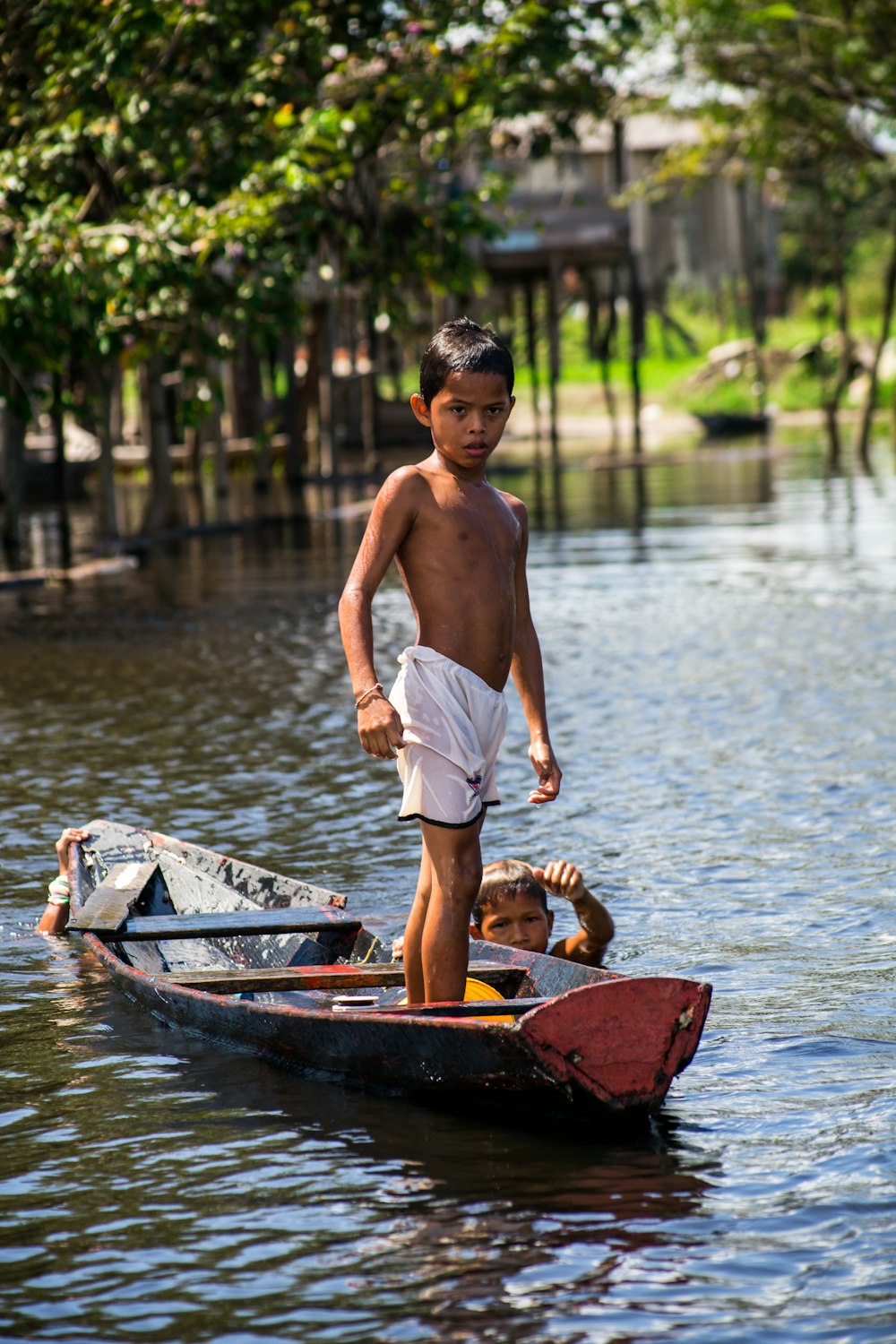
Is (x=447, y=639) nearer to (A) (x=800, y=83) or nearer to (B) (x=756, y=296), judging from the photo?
(A) (x=800, y=83)

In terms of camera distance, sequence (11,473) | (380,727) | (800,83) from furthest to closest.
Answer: (800,83)
(11,473)
(380,727)

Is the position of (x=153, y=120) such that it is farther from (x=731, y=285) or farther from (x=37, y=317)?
(x=731, y=285)

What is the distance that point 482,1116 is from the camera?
4750 millimetres

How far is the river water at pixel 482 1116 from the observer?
3.77 m

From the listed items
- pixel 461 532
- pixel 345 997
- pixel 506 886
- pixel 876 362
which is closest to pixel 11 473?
pixel 506 886

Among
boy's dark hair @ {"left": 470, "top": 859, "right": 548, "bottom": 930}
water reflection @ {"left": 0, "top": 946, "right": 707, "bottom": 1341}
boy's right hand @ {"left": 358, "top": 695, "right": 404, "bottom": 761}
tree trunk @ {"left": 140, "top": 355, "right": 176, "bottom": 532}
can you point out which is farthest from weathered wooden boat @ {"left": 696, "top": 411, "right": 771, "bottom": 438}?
boy's right hand @ {"left": 358, "top": 695, "right": 404, "bottom": 761}

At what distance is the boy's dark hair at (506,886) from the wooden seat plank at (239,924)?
0.41 meters

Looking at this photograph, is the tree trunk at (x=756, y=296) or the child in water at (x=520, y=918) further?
the tree trunk at (x=756, y=296)

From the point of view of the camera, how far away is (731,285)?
52.9 m

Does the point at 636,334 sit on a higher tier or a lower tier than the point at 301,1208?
higher

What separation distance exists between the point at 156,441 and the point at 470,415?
53.1 ft

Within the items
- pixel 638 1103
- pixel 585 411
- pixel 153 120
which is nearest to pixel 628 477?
pixel 153 120

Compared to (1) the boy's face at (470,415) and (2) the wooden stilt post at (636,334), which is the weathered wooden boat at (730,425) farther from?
(1) the boy's face at (470,415)

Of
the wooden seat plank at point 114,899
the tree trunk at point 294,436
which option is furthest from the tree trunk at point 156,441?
the wooden seat plank at point 114,899
